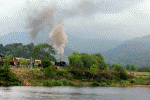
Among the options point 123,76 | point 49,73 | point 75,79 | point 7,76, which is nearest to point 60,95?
point 7,76

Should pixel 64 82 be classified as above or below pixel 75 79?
below

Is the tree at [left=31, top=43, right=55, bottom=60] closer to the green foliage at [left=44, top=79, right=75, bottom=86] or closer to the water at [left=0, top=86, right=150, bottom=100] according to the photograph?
the green foliage at [left=44, top=79, right=75, bottom=86]

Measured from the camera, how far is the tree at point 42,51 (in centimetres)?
17969

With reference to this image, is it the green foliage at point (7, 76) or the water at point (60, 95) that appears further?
the green foliage at point (7, 76)

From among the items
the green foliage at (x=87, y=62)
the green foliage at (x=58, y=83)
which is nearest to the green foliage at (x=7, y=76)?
the green foliage at (x=58, y=83)

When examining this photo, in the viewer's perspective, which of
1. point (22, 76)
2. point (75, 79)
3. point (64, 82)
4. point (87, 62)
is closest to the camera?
point (22, 76)

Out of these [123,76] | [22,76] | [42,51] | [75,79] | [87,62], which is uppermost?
[42,51]

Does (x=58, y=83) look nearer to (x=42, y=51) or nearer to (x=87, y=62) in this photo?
(x=87, y=62)

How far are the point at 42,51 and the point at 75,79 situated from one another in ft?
254

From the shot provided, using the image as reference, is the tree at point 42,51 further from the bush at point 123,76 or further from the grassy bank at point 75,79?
the bush at point 123,76

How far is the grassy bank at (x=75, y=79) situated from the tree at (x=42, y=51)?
61.4m

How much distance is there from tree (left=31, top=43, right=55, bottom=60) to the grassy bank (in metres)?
61.4

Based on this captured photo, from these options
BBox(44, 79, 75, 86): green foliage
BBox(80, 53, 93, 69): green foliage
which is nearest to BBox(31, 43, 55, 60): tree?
BBox(80, 53, 93, 69): green foliage

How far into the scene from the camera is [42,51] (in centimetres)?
18600
